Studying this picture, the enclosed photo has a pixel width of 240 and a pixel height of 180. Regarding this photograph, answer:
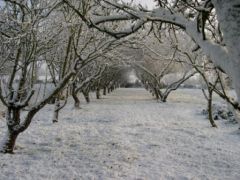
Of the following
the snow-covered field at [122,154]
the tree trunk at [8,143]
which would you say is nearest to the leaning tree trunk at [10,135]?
the tree trunk at [8,143]

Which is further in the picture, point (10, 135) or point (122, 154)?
point (122, 154)

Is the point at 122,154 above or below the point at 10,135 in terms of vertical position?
below

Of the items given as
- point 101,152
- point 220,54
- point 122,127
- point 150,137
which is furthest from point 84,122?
point 220,54

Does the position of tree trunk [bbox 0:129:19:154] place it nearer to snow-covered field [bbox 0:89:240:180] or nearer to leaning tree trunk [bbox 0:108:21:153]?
leaning tree trunk [bbox 0:108:21:153]

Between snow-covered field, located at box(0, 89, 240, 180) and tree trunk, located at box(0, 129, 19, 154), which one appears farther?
tree trunk, located at box(0, 129, 19, 154)

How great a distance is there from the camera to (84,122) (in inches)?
572

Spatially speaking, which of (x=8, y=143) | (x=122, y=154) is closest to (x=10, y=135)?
(x=8, y=143)

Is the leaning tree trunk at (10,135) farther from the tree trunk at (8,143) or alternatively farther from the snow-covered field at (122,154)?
the snow-covered field at (122,154)

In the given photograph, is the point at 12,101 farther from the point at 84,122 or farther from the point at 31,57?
the point at 84,122

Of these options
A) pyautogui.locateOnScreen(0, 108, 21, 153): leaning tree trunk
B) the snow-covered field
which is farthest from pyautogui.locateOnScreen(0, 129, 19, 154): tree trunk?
the snow-covered field

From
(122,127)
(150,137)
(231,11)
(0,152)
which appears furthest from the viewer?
(122,127)

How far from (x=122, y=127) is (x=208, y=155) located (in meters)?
5.00

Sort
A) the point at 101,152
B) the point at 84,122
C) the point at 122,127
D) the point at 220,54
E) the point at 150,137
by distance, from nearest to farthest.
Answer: the point at 220,54
the point at 101,152
the point at 150,137
the point at 122,127
the point at 84,122

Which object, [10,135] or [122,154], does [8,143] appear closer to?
[10,135]
